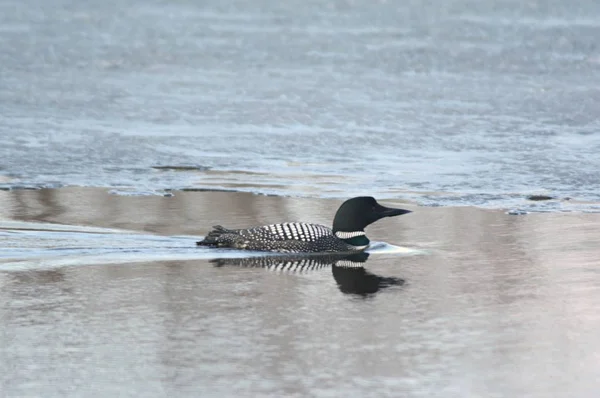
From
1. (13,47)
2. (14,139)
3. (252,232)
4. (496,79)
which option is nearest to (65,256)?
(252,232)

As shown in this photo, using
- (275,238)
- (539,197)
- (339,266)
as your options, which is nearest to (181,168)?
(539,197)

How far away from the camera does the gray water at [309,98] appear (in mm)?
9953

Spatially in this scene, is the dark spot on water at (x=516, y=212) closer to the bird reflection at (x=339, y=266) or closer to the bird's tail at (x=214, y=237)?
the bird reflection at (x=339, y=266)

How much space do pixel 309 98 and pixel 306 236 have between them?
5.74 meters

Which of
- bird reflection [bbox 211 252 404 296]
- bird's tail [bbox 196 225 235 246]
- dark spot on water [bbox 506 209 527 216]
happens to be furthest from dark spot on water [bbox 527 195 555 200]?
bird's tail [bbox 196 225 235 246]

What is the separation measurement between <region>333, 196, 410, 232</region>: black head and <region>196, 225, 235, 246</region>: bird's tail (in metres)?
0.64

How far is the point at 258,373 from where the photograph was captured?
4840 millimetres

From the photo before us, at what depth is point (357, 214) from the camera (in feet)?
25.2

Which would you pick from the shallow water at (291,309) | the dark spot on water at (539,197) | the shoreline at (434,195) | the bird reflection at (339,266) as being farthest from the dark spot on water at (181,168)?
the bird reflection at (339,266)

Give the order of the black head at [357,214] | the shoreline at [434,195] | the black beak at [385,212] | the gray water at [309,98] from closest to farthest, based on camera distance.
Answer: the black head at [357,214] → the black beak at [385,212] → the shoreline at [434,195] → the gray water at [309,98]

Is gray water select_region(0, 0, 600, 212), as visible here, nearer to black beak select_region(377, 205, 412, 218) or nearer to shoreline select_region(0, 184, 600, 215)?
shoreline select_region(0, 184, 600, 215)

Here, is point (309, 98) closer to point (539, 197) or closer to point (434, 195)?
point (434, 195)

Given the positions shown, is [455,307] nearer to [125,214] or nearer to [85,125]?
[125,214]

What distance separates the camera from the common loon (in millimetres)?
7473
